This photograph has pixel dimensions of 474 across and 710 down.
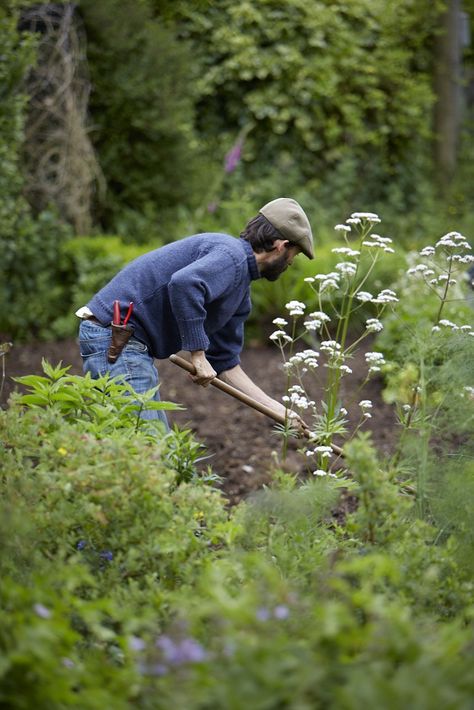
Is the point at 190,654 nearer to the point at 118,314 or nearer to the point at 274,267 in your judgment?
the point at 118,314

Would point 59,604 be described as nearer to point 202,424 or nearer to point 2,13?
point 202,424

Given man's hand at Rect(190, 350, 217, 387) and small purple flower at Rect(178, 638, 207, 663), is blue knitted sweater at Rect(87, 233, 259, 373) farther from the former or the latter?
small purple flower at Rect(178, 638, 207, 663)

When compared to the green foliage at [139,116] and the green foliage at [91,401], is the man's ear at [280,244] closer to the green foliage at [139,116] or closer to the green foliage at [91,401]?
the green foliage at [91,401]

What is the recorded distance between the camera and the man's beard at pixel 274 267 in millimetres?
3961

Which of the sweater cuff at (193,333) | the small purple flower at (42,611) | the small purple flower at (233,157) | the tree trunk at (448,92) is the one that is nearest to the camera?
the small purple flower at (42,611)

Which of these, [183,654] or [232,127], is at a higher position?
[183,654]

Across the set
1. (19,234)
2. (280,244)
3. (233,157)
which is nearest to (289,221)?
(280,244)

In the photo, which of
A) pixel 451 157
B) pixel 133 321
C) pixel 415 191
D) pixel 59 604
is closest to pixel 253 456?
pixel 133 321

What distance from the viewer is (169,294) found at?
3725mm

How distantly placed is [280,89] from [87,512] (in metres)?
8.64

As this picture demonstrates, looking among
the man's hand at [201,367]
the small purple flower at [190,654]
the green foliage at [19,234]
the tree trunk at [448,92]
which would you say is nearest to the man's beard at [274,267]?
the man's hand at [201,367]

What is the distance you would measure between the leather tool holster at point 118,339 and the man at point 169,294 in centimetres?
3

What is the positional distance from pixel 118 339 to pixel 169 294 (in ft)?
1.12

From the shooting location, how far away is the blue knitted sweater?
3691mm
